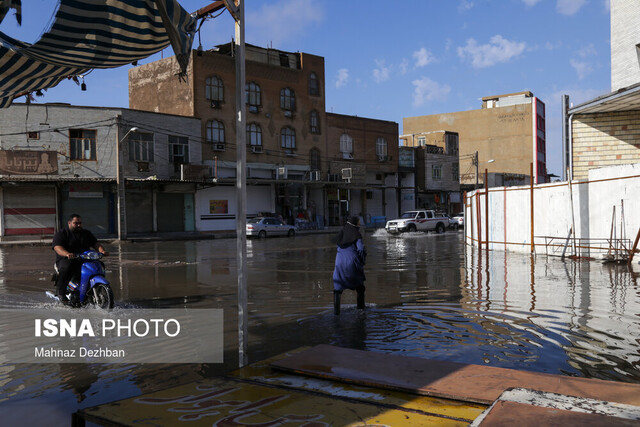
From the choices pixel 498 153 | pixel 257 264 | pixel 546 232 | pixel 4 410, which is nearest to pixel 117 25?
pixel 4 410

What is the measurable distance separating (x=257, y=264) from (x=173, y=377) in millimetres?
11799

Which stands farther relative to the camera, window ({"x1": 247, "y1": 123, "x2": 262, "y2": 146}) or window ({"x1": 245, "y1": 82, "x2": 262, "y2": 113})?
window ({"x1": 245, "y1": 82, "x2": 262, "y2": 113})

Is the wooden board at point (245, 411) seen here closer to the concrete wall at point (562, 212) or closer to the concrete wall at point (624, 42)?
the concrete wall at point (562, 212)

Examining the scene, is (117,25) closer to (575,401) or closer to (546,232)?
(575,401)

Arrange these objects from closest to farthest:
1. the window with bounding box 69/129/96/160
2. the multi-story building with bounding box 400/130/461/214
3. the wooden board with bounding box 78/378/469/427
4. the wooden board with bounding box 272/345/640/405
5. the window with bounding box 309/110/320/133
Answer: the wooden board with bounding box 78/378/469/427
the wooden board with bounding box 272/345/640/405
the window with bounding box 69/129/96/160
the window with bounding box 309/110/320/133
the multi-story building with bounding box 400/130/461/214

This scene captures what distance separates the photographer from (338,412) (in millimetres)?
3674

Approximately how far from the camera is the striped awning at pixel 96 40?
3.87 m

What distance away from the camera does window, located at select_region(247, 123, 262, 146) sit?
4431 cm

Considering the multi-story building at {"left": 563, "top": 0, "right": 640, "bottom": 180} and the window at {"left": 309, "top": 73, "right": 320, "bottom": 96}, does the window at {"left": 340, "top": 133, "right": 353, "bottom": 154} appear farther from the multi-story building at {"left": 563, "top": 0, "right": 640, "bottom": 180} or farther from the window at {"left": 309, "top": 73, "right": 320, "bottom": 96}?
the multi-story building at {"left": 563, "top": 0, "right": 640, "bottom": 180}

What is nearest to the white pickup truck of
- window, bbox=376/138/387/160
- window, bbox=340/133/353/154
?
window, bbox=340/133/353/154

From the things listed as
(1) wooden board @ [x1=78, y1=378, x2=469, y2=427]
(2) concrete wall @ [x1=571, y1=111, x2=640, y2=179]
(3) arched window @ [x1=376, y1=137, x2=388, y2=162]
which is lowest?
(1) wooden board @ [x1=78, y1=378, x2=469, y2=427]

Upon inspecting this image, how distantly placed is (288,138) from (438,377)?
44.0 meters

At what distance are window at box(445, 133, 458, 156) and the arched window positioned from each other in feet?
32.1

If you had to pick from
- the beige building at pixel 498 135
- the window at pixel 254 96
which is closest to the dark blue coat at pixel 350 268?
the window at pixel 254 96
